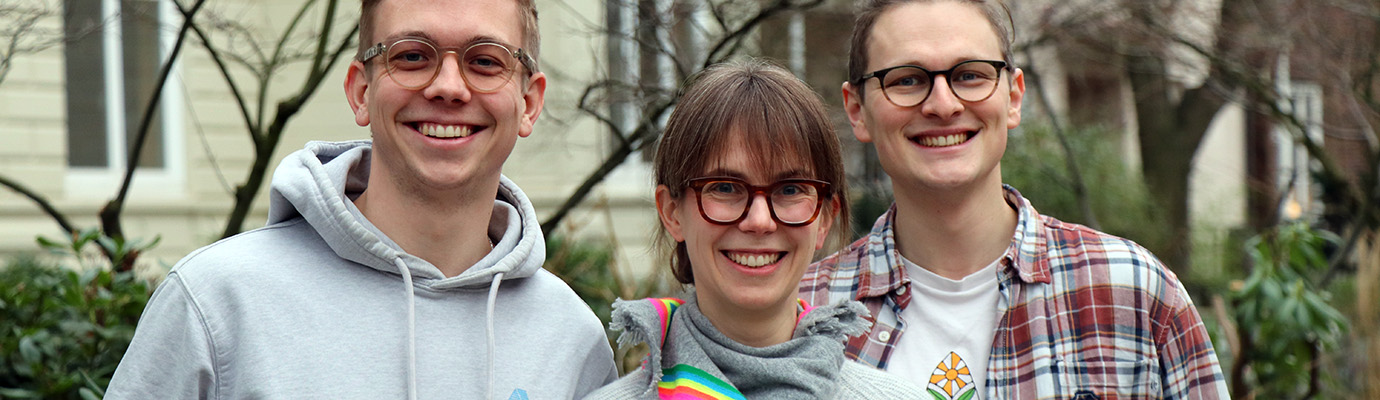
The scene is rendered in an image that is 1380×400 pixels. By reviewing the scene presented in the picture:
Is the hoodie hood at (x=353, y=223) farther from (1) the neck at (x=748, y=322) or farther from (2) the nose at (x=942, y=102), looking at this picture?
(2) the nose at (x=942, y=102)

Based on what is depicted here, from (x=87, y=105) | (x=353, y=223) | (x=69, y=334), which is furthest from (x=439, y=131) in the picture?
(x=87, y=105)

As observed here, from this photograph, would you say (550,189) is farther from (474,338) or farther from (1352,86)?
(474,338)

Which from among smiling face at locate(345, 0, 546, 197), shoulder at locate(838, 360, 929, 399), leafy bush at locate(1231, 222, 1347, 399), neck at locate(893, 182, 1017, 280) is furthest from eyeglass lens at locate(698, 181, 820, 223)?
leafy bush at locate(1231, 222, 1347, 399)

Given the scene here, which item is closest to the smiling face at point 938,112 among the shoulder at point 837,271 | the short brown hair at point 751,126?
the shoulder at point 837,271

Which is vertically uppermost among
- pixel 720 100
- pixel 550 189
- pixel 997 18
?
pixel 997 18

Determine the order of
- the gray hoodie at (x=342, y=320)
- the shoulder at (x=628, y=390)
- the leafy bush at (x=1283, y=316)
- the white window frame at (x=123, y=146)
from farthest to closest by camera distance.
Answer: the white window frame at (x=123, y=146), the leafy bush at (x=1283, y=316), the shoulder at (x=628, y=390), the gray hoodie at (x=342, y=320)

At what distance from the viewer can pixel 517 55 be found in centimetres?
247

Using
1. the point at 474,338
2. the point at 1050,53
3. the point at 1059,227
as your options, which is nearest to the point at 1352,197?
the point at 1050,53

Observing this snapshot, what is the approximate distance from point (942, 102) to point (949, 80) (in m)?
0.07

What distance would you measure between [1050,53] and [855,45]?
8.45 metres

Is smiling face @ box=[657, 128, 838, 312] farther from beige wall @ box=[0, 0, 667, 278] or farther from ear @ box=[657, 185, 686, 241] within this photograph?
beige wall @ box=[0, 0, 667, 278]

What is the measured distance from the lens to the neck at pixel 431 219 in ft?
7.94

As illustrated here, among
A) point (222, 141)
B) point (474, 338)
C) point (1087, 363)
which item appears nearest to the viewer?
point (474, 338)

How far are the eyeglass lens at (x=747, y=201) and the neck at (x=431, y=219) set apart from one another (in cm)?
52
